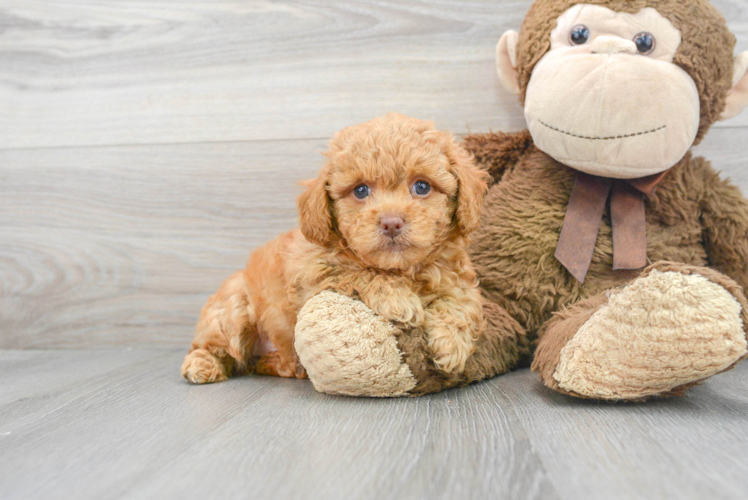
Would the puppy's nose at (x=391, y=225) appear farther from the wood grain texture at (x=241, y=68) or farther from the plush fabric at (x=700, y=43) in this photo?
the wood grain texture at (x=241, y=68)

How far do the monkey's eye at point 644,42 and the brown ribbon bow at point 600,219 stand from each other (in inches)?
12.5

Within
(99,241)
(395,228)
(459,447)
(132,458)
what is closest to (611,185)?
(395,228)

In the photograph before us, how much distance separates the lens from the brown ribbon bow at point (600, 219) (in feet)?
4.69

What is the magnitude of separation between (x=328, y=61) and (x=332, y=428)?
1336 mm

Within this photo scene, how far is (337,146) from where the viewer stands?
1.26m

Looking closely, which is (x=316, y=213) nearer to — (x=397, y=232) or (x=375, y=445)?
(x=397, y=232)

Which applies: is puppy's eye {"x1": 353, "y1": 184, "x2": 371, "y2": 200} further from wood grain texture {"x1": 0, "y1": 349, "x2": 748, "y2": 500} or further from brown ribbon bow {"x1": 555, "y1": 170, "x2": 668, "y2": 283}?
brown ribbon bow {"x1": 555, "y1": 170, "x2": 668, "y2": 283}

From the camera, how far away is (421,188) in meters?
1.22

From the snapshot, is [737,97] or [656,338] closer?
[656,338]

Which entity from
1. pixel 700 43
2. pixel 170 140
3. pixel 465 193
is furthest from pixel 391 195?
pixel 170 140

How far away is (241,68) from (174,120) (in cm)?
31

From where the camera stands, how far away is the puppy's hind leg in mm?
1521

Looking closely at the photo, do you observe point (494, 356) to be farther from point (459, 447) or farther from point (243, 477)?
point (243, 477)

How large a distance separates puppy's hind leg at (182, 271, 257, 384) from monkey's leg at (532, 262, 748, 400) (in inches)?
32.5
